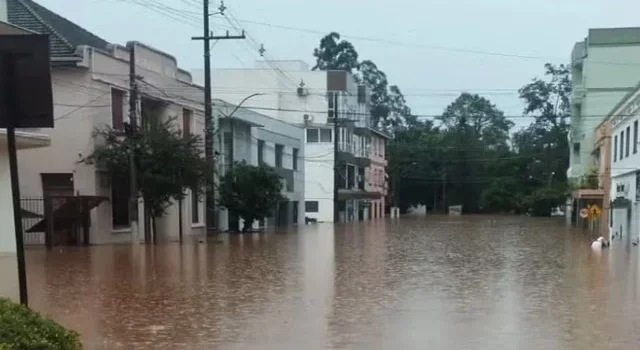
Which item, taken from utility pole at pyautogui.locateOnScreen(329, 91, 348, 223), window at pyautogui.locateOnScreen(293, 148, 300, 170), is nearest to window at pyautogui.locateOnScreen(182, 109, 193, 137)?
window at pyautogui.locateOnScreen(293, 148, 300, 170)

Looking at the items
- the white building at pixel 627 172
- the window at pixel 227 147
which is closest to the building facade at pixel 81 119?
the window at pixel 227 147

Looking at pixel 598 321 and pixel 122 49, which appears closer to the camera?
pixel 598 321

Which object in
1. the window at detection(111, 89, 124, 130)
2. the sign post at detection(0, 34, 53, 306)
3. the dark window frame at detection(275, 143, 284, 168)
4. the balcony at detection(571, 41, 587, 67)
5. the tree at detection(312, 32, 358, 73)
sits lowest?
the sign post at detection(0, 34, 53, 306)

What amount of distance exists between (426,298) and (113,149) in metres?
20.3

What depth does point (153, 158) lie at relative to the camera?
3212 centimetres

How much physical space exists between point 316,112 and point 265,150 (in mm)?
19737

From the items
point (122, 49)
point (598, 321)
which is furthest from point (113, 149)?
point (598, 321)

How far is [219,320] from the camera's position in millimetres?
12250

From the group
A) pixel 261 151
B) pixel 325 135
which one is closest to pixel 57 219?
pixel 261 151

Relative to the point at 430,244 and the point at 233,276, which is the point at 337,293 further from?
the point at 430,244

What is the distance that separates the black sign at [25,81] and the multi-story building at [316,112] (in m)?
59.7

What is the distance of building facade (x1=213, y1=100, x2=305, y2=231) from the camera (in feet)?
155

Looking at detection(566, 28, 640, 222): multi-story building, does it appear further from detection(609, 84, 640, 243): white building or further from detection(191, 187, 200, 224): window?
detection(191, 187, 200, 224): window

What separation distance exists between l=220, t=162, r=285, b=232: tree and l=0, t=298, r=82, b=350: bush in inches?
1413
